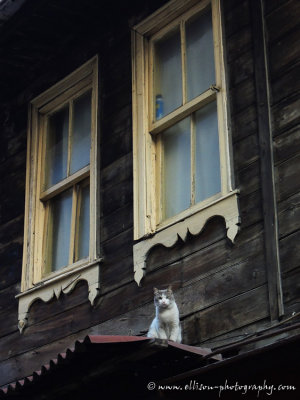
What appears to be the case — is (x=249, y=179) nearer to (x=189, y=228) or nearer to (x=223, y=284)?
(x=189, y=228)

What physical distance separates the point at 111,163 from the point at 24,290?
4.63ft

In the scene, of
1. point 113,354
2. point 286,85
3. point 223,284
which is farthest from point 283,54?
point 113,354

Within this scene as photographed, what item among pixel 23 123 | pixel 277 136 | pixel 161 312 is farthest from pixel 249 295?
pixel 23 123

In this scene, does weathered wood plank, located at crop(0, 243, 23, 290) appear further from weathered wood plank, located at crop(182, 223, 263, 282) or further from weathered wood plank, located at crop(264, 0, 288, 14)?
weathered wood plank, located at crop(264, 0, 288, 14)

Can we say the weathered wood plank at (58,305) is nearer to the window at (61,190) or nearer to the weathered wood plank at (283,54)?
the window at (61,190)

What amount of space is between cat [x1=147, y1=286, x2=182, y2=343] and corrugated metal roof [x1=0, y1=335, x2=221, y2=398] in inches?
12.3

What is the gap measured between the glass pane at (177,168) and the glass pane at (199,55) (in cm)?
29

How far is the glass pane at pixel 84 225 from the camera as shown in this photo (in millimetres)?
7902

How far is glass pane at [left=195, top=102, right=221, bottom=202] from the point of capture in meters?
6.77

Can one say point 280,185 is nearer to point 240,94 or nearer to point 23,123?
point 240,94

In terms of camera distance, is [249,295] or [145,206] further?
[145,206]

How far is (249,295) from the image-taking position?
19.6 ft

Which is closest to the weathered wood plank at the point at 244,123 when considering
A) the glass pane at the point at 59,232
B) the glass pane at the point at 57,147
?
the glass pane at the point at 59,232

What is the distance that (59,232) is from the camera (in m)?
8.38
